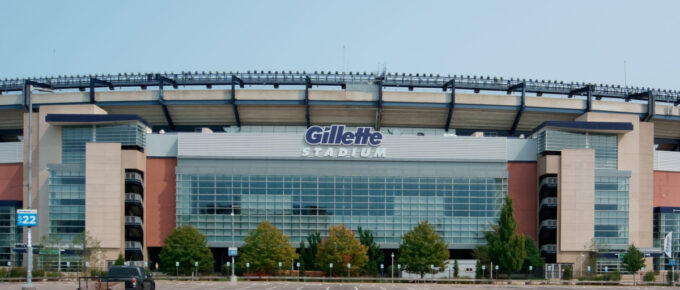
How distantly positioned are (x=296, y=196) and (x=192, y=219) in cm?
1375

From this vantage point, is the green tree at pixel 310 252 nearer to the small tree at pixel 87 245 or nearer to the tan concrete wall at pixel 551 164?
the small tree at pixel 87 245

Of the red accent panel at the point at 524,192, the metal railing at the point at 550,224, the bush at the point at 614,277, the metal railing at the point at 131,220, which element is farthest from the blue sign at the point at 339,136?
the bush at the point at 614,277

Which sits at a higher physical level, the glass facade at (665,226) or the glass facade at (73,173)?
the glass facade at (73,173)

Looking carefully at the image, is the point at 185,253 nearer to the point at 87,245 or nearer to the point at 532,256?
the point at 87,245

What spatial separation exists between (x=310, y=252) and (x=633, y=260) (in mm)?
39194

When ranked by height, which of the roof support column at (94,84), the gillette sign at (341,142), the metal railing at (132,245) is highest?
the roof support column at (94,84)

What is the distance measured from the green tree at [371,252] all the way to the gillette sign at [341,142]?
409 inches

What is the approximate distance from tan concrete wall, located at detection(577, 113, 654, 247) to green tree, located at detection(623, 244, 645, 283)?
18.7ft

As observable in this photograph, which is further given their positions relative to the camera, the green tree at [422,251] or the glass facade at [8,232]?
the glass facade at [8,232]

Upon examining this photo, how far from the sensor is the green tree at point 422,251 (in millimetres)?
99500

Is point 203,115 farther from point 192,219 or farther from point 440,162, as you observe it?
point 440,162

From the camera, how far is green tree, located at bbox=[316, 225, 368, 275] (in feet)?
327

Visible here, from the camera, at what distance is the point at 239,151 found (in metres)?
110

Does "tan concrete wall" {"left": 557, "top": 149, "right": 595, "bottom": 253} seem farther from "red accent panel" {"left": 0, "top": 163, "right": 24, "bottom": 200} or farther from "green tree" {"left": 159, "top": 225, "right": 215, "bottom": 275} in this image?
"red accent panel" {"left": 0, "top": 163, "right": 24, "bottom": 200}
